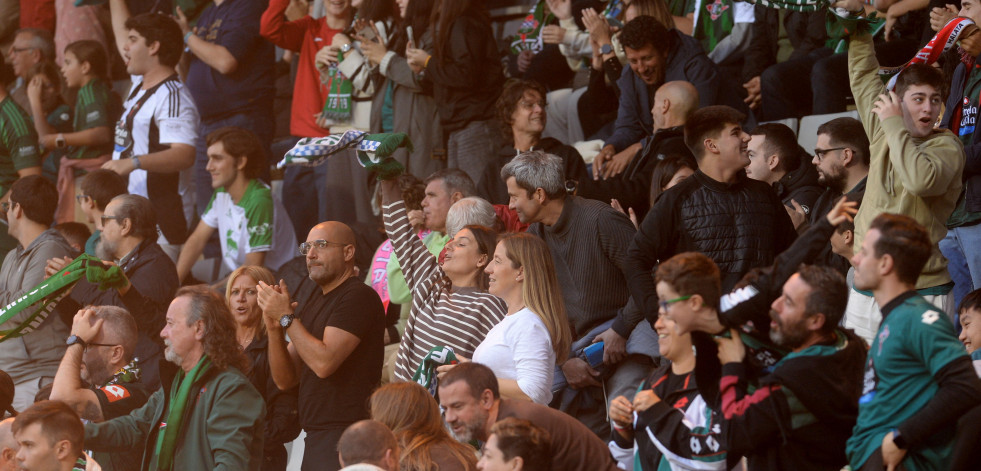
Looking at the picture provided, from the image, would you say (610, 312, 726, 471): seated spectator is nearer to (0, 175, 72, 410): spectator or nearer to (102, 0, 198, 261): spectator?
(0, 175, 72, 410): spectator

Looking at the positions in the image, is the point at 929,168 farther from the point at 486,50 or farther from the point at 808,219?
the point at 486,50

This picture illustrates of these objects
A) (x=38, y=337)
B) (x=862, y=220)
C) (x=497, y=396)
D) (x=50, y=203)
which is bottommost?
(x=38, y=337)

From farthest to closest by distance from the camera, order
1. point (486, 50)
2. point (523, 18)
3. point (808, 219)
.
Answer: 1. point (523, 18)
2. point (486, 50)
3. point (808, 219)

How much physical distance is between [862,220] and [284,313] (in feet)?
7.91

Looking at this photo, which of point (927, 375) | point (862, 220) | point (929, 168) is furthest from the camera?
point (862, 220)

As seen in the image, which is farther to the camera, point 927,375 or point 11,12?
point 11,12

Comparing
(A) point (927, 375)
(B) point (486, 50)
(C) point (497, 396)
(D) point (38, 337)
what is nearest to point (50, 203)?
(D) point (38, 337)

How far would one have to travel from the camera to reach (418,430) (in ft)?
14.8

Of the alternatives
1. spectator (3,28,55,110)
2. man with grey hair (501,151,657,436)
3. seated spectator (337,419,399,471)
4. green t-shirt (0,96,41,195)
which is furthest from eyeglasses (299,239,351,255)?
spectator (3,28,55,110)

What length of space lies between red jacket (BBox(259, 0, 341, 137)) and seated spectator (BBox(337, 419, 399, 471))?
4610 mm

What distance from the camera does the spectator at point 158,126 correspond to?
8.17 metres

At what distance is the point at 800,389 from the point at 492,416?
1.16 meters

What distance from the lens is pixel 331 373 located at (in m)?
5.39

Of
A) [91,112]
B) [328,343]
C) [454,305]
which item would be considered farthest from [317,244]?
[91,112]
